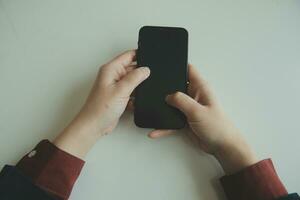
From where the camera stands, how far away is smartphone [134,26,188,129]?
19.0 inches

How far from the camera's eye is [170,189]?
454mm

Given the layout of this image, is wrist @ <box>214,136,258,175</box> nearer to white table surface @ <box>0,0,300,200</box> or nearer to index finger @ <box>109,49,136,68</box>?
white table surface @ <box>0,0,300,200</box>

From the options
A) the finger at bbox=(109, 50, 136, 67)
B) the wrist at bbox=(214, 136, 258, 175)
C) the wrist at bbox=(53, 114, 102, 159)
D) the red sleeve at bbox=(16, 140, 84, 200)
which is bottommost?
the wrist at bbox=(214, 136, 258, 175)

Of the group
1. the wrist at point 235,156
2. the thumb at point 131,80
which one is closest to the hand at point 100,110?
the thumb at point 131,80

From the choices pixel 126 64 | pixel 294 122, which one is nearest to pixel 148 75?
pixel 126 64

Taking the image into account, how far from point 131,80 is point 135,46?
110 millimetres

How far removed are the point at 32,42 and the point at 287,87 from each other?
1.55 ft

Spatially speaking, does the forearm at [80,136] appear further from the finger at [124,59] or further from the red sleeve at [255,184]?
the red sleeve at [255,184]

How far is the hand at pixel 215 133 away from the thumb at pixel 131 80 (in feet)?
0.18

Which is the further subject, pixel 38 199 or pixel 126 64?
pixel 126 64

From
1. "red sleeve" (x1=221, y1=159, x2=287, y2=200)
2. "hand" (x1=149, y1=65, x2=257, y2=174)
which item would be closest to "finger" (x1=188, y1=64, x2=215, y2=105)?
"hand" (x1=149, y1=65, x2=257, y2=174)

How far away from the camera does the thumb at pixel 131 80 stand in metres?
0.48

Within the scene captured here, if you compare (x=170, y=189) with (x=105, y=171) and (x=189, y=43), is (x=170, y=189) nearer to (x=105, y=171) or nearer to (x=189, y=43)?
(x=105, y=171)

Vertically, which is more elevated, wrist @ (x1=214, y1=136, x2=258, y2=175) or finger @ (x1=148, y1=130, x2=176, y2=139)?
finger @ (x1=148, y1=130, x2=176, y2=139)
